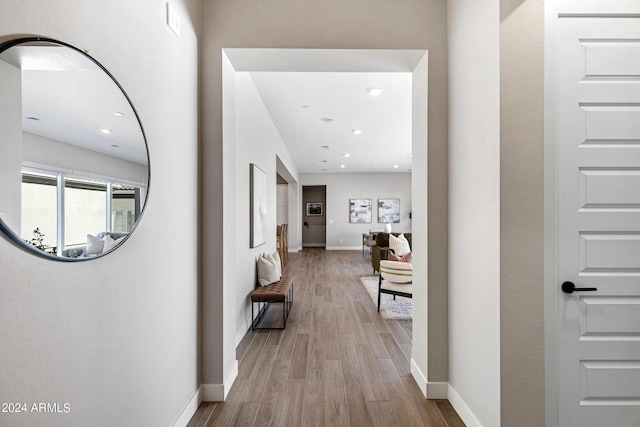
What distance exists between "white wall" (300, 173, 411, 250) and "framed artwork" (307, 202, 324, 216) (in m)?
0.65

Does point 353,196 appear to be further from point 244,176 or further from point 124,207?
point 124,207

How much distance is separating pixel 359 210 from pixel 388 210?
44.3 inches

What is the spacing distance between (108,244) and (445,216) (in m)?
2.01

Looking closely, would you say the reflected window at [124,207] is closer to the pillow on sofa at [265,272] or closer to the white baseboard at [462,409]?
the white baseboard at [462,409]

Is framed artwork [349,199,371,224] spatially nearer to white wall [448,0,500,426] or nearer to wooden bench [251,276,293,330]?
wooden bench [251,276,293,330]

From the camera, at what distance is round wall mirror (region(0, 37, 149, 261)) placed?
784 millimetres

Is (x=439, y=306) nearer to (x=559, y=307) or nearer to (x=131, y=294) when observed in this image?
(x=559, y=307)

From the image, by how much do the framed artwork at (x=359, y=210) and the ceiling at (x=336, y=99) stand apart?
2948 millimetres

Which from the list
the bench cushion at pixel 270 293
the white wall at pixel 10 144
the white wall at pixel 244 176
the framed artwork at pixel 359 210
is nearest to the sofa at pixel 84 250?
the white wall at pixel 10 144

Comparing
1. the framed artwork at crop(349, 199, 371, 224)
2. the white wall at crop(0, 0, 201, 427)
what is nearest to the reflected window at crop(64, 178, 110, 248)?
the white wall at crop(0, 0, 201, 427)

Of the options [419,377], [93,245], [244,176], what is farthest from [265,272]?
[93,245]

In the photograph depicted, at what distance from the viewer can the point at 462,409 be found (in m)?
1.90

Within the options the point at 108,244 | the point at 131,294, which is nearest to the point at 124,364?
the point at 131,294

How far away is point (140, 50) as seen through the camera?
140 cm
